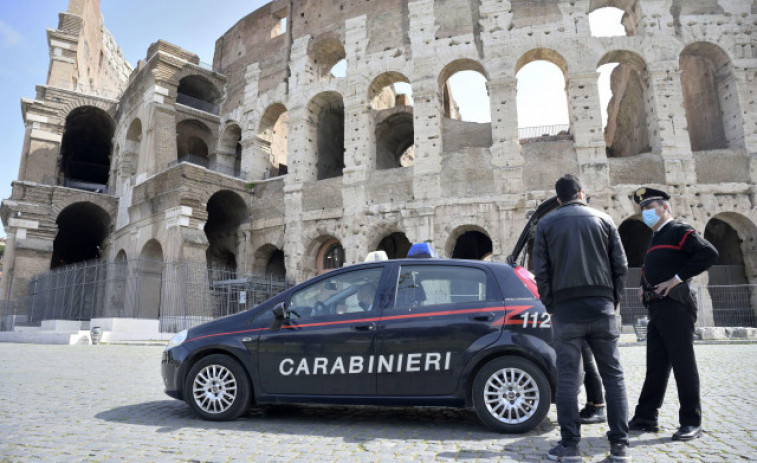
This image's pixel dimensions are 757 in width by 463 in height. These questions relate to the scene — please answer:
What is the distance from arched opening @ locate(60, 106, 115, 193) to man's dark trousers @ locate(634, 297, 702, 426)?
25098mm

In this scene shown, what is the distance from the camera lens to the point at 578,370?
297 centimetres

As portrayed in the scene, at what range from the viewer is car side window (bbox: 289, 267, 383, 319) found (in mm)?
4109

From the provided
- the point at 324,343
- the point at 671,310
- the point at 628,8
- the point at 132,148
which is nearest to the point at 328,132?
the point at 132,148

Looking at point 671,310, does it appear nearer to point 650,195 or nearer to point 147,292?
point 650,195

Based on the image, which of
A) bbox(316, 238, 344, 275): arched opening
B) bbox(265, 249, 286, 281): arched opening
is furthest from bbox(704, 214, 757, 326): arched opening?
bbox(265, 249, 286, 281): arched opening

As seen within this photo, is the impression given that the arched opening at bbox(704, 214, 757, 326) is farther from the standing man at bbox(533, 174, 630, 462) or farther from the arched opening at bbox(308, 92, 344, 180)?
the arched opening at bbox(308, 92, 344, 180)

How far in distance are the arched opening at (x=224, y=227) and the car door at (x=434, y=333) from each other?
1643 cm

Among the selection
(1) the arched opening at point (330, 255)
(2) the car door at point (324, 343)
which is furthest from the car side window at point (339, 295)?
(1) the arched opening at point (330, 255)

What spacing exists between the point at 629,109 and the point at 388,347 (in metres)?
18.6

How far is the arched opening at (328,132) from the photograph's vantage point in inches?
754

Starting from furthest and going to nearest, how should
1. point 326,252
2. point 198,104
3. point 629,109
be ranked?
point 198,104, point 629,109, point 326,252

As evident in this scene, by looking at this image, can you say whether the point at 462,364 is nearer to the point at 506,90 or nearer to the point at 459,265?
the point at 459,265

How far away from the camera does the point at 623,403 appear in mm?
2951

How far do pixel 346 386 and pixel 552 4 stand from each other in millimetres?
16261
